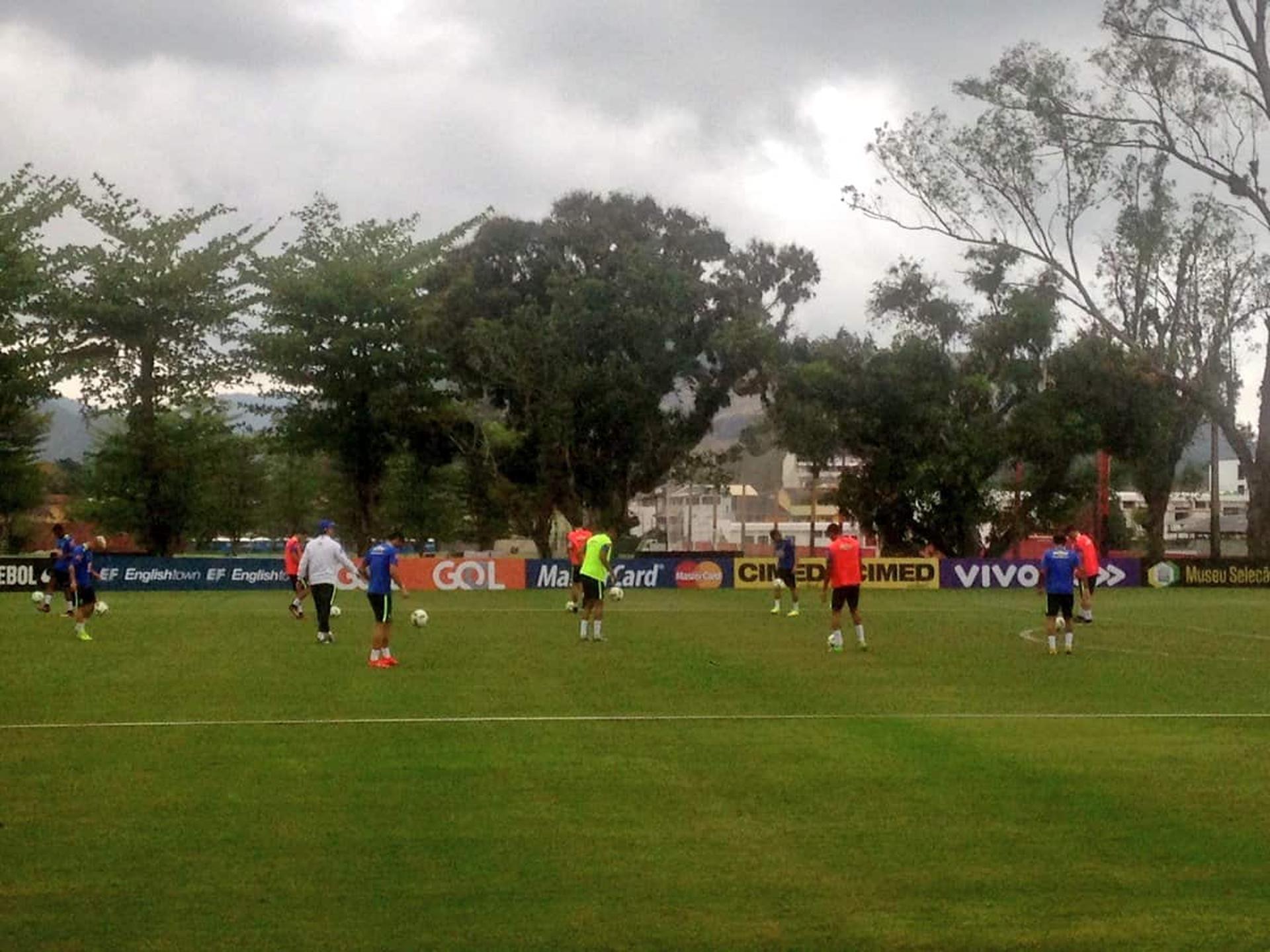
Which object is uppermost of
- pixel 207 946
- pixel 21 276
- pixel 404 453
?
pixel 21 276

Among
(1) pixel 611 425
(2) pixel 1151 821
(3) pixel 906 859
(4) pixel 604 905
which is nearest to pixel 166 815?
(4) pixel 604 905

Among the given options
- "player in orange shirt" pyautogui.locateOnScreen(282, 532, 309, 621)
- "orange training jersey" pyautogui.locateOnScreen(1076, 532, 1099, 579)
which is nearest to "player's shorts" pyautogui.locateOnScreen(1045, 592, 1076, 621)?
"orange training jersey" pyautogui.locateOnScreen(1076, 532, 1099, 579)

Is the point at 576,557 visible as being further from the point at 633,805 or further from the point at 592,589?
the point at 633,805

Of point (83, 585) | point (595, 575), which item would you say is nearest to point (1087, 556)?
point (595, 575)

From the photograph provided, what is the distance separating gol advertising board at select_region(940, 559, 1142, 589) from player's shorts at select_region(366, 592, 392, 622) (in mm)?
34785

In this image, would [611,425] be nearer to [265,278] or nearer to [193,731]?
[265,278]

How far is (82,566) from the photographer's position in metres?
29.1

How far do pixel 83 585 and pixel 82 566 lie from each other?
2.09 feet

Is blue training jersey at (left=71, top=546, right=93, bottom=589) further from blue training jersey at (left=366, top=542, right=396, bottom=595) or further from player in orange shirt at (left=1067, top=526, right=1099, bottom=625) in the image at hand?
player in orange shirt at (left=1067, top=526, right=1099, bottom=625)

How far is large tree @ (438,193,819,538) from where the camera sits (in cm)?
6419

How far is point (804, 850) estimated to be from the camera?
9.46m

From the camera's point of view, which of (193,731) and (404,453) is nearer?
(193,731)

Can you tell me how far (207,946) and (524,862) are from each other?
214 cm

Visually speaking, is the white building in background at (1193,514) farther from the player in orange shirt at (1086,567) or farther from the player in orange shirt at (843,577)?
the player in orange shirt at (843,577)
